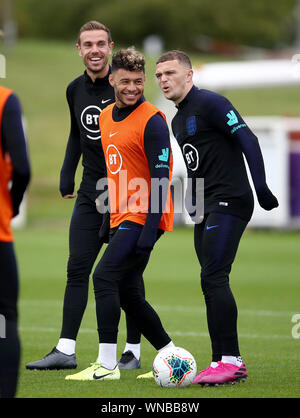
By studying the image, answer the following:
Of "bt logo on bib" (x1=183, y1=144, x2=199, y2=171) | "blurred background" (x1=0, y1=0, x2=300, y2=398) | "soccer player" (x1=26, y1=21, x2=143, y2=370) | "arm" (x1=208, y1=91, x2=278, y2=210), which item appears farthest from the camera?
"blurred background" (x1=0, y1=0, x2=300, y2=398)

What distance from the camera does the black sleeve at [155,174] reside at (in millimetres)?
6961

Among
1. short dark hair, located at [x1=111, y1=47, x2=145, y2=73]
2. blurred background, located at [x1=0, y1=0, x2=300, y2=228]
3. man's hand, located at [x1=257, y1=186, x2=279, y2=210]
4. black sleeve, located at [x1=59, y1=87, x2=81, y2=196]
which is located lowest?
man's hand, located at [x1=257, y1=186, x2=279, y2=210]

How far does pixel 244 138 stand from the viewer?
23.3 feet

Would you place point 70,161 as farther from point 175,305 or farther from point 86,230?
point 175,305

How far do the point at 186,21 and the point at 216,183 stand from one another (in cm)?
7061

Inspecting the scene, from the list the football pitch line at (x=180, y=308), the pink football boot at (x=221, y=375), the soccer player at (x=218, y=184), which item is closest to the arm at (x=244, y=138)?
the soccer player at (x=218, y=184)

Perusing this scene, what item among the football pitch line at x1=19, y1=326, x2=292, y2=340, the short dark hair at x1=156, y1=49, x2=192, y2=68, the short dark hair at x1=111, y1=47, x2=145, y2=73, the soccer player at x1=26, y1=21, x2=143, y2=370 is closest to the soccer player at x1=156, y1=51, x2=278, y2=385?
the short dark hair at x1=156, y1=49, x2=192, y2=68

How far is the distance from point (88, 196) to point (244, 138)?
1655mm

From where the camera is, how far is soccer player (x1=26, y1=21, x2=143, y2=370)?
8.02 meters

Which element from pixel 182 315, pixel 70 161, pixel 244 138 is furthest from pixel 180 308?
pixel 244 138

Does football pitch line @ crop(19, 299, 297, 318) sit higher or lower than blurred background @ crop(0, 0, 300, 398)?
lower

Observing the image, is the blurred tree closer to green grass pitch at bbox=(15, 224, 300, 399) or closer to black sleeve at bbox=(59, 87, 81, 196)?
green grass pitch at bbox=(15, 224, 300, 399)

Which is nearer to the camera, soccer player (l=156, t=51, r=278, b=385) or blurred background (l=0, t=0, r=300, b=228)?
soccer player (l=156, t=51, r=278, b=385)

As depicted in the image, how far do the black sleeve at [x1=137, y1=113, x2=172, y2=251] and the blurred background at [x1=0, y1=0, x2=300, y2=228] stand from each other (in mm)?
1342
